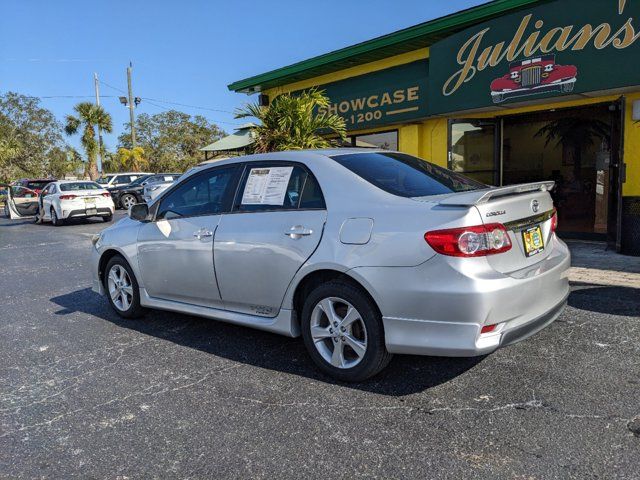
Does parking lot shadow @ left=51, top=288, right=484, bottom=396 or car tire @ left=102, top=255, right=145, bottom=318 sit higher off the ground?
car tire @ left=102, top=255, right=145, bottom=318

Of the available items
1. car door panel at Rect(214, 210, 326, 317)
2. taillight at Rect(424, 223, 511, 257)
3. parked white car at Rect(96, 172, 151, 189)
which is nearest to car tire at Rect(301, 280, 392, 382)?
car door panel at Rect(214, 210, 326, 317)

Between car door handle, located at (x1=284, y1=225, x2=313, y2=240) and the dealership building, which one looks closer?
car door handle, located at (x1=284, y1=225, x2=313, y2=240)

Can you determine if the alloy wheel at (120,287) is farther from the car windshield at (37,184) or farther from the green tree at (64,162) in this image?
the green tree at (64,162)

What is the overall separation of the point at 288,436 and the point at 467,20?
28.6 ft

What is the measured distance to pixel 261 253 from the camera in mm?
3805

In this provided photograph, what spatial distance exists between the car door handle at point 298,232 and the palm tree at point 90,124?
136 feet

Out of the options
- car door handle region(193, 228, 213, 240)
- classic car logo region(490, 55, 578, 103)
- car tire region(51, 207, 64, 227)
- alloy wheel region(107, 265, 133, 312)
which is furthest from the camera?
car tire region(51, 207, 64, 227)

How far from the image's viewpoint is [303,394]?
338 centimetres

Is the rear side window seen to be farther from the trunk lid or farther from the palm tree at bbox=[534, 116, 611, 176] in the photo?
the palm tree at bbox=[534, 116, 611, 176]

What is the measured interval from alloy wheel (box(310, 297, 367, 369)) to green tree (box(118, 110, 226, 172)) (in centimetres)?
5377

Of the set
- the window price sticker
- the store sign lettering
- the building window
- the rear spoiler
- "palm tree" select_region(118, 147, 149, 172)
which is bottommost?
the rear spoiler

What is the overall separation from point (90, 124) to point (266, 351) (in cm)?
4225

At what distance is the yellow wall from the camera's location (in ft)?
26.4

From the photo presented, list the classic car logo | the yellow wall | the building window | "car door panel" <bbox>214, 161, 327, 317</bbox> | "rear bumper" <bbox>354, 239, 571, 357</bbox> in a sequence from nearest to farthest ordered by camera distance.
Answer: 1. "rear bumper" <bbox>354, 239, 571, 357</bbox>
2. "car door panel" <bbox>214, 161, 327, 317</bbox>
3. the classic car logo
4. the yellow wall
5. the building window
